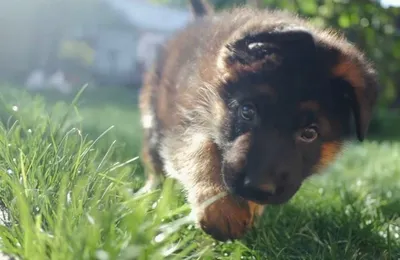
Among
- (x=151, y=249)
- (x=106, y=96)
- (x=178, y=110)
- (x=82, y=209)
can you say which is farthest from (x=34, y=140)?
(x=106, y=96)

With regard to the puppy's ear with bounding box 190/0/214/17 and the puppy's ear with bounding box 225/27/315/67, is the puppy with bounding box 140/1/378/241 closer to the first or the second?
the puppy's ear with bounding box 225/27/315/67

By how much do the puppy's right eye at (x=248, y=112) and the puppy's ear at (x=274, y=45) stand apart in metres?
0.21

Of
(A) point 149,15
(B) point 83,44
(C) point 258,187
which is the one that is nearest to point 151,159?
(C) point 258,187

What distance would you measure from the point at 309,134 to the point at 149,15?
17591 mm

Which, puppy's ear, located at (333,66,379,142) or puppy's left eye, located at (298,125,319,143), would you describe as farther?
puppy's ear, located at (333,66,379,142)

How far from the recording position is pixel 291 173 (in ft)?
8.14

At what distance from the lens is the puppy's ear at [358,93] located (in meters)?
2.84

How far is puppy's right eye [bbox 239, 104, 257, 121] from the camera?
8.41 feet

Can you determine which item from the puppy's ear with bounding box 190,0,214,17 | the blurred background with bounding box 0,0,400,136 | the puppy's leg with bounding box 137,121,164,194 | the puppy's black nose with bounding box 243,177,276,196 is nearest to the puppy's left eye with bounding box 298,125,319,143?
the puppy's black nose with bounding box 243,177,276,196

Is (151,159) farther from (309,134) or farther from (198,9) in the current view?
(309,134)

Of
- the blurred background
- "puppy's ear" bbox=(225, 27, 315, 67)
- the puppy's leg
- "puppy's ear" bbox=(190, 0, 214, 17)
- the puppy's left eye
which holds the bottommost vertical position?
the blurred background

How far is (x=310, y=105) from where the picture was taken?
2621mm

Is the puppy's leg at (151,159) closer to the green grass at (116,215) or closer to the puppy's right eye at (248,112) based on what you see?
the green grass at (116,215)

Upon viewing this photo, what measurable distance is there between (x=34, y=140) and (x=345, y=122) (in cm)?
144
